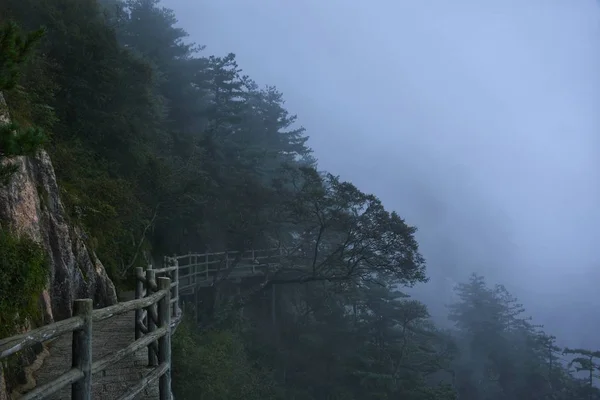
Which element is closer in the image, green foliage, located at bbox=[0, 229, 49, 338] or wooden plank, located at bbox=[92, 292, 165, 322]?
wooden plank, located at bbox=[92, 292, 165, 322]

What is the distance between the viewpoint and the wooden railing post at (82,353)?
158 inches

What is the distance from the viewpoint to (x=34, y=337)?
3.44 metres

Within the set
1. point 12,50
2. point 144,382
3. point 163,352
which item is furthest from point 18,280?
point 12,50

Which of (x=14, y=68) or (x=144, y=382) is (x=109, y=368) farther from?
(x=14, y=68)

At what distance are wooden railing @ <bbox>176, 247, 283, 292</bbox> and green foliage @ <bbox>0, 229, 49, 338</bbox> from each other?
13.1 meters

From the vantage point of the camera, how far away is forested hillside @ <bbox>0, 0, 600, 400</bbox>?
1501 centimetres

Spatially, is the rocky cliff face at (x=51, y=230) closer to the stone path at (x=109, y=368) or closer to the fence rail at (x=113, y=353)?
the stone path at (x=109, y=368)

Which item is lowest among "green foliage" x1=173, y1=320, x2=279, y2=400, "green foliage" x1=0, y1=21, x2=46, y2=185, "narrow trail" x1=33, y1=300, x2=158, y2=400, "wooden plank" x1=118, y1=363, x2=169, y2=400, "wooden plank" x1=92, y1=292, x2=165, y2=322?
"green foliage" x1=173, y1=320, x2=279, y2=400

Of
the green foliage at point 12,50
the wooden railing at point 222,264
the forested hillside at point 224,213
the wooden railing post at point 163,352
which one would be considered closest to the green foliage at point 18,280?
the wooden railing post at point 163,352

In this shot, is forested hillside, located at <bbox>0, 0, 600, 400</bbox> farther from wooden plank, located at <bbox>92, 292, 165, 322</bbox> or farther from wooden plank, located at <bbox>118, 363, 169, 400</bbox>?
wooden plank, located at <bbox>118, 363, 169, 400</bbox>

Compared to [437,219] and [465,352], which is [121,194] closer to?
[465,352]

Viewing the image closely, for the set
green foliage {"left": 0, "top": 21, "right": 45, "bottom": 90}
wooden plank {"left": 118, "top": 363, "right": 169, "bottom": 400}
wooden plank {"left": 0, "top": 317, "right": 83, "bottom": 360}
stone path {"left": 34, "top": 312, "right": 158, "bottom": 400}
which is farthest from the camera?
stone path {"left": 34, "top": 312, "right": 158, "bottom": 400}

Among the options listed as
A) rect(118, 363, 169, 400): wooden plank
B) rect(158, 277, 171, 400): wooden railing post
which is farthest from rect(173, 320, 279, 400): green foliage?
rect(118, 363, 169, 400): wooden plank

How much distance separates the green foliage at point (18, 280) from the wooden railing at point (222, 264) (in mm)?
13141
